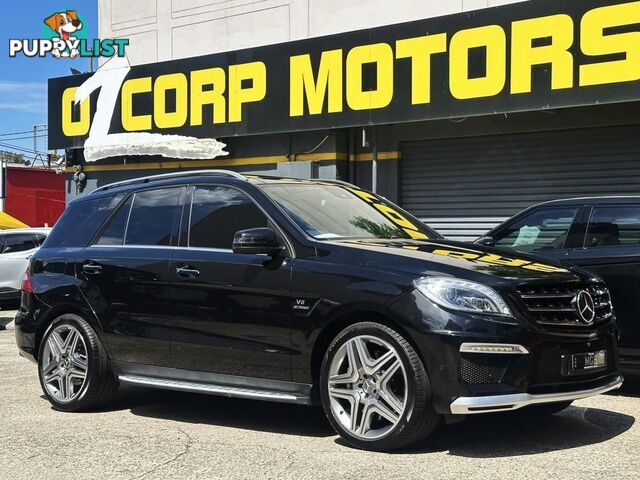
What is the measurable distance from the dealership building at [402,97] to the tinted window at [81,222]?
7.33 m

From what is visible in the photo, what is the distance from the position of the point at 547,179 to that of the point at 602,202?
6069mm

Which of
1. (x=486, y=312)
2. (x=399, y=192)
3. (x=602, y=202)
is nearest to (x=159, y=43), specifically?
(x=399, y=192)

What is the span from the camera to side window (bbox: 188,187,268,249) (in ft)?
19.9

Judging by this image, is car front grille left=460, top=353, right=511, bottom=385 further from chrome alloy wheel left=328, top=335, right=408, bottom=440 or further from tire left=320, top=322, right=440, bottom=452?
chrome alloy wheel left=328, top=335, right=408, bottom=440

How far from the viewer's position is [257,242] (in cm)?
558

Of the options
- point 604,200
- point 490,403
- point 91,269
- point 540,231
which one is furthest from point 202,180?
point 604,200

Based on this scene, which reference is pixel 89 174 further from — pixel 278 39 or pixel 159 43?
pixel 278 39

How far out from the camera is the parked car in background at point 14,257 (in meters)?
16.4

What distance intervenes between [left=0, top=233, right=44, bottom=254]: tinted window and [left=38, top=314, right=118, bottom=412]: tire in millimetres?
10491

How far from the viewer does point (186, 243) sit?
6297mm

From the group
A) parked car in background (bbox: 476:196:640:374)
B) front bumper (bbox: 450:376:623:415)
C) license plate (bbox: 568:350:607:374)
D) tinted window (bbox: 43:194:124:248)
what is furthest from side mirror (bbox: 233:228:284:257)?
parked car in background (bbox: 476:196:640:374)

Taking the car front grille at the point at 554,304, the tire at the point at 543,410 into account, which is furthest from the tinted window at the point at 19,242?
the car front grille at the point at 554,304

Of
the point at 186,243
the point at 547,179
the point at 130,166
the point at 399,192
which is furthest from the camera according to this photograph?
the point at 130,166

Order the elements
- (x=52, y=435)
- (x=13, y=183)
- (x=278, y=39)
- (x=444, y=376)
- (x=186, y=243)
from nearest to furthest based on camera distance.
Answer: (x=444, y=376) → (x=52, y=435) → (x=186, y=243) → (x=278, y=39) → (x=13, y=183)
